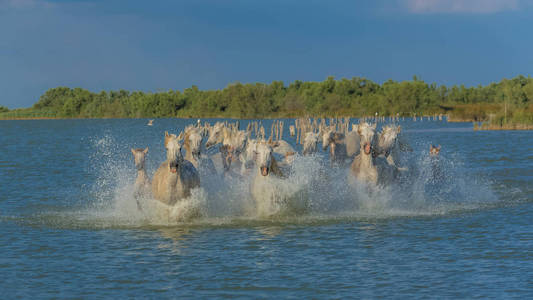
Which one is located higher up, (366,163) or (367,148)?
(367,148)

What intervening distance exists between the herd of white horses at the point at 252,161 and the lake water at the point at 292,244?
18.6 inches

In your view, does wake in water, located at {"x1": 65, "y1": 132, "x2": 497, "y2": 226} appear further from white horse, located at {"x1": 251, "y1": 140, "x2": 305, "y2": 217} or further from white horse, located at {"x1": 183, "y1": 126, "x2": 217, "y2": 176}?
white horse, located at {"x1": 183, "y1": 126, "x2": 217, "y2": 176}

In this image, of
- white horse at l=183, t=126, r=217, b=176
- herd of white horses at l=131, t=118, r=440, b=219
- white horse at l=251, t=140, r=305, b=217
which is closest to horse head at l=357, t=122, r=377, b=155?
herd of white horses at l=131, t=118, r=440, b=219

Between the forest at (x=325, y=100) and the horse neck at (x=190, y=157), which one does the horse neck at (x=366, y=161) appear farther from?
the forest at (x=325, y=100)

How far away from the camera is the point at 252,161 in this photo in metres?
18.8

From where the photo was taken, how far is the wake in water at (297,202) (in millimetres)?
15930

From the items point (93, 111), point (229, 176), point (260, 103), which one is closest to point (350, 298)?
point (229, 176)

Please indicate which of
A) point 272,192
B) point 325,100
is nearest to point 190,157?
point 272,192

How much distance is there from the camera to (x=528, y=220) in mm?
15969

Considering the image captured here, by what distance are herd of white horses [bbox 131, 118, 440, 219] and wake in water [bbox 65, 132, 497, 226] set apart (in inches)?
7.7

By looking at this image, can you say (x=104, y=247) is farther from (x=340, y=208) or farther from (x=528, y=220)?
(x=528, y=220)

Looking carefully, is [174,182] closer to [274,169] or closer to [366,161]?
[274,169]

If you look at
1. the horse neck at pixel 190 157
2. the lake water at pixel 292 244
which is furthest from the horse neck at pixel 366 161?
the horse neck at pixel 190 157

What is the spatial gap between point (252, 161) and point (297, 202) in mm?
2649
